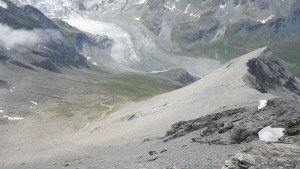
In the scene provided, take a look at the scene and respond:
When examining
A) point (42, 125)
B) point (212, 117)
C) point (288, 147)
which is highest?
point (288, 147)

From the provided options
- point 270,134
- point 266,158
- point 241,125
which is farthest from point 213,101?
point 266,158

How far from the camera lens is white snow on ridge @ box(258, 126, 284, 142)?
43.2m

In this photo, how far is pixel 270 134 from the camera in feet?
147

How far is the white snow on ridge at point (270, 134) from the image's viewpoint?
43.2 m

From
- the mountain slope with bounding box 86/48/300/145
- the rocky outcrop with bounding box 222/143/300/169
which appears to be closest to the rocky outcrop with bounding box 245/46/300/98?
the mountain slope with bounding box 86/48/300/145

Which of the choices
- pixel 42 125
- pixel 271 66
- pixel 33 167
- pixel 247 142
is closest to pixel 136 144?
pixel 33 167

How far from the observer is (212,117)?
71.4 meters

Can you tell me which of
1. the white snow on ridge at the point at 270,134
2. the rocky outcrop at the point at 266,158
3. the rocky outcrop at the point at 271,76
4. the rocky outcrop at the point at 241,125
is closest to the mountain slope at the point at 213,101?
the rocky outcrop at the point at 271,76

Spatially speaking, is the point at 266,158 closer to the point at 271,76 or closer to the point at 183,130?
the point at 183,130

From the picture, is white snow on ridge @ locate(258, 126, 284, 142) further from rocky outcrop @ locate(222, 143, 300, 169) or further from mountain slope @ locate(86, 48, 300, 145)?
mountain slope @ locate(86, 48, 300, 145)

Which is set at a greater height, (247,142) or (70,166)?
(247,142)

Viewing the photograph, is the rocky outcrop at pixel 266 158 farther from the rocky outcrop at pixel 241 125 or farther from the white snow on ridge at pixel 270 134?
the white snow on ridge at pixel 270 134

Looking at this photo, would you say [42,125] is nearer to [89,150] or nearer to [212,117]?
[89,150]

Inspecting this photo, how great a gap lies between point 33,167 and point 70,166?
11745mm
